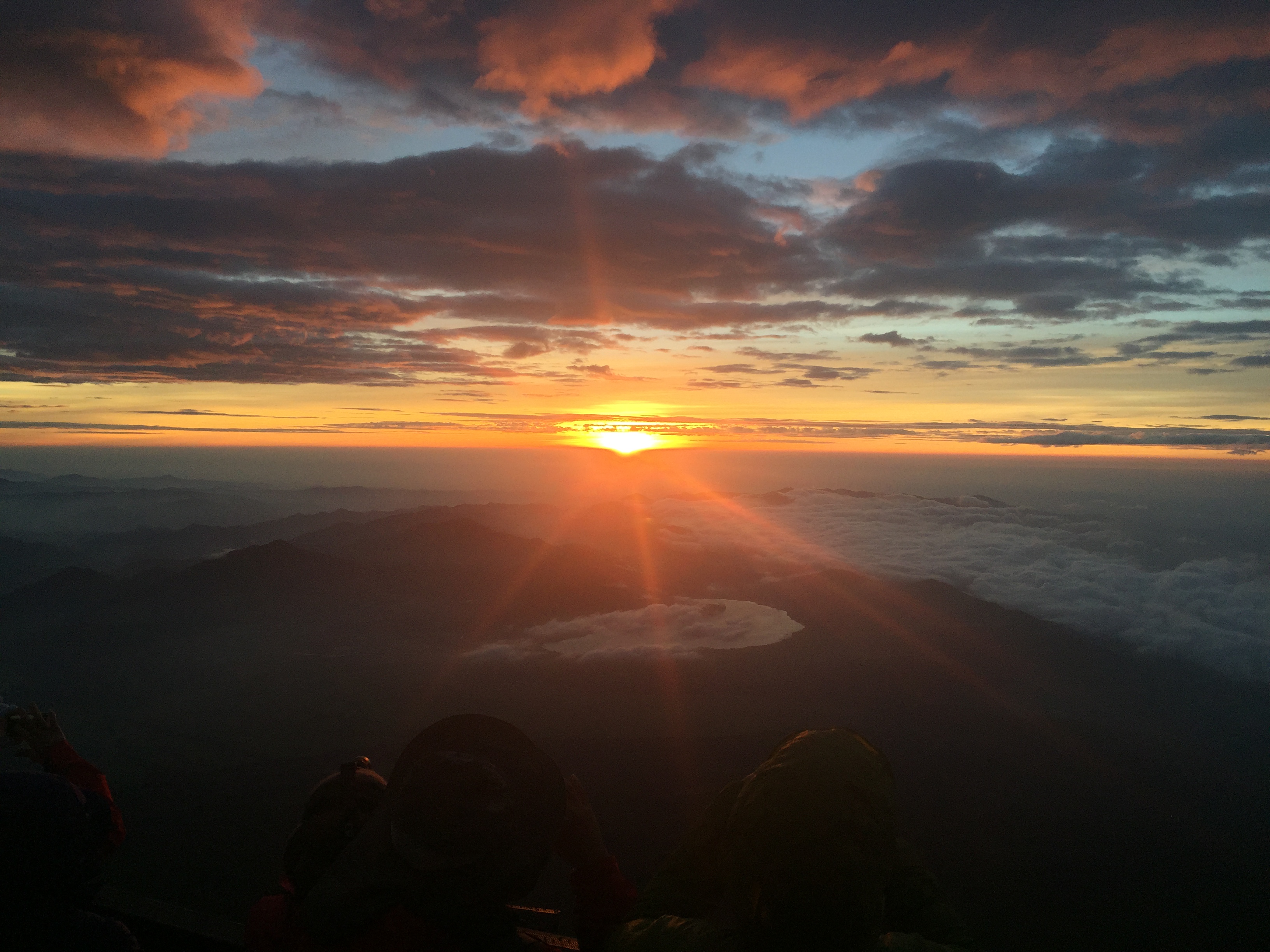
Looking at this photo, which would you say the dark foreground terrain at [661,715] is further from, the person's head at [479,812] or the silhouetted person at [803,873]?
the silhouetted person at [803,873]

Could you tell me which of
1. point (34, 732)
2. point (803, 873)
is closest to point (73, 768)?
point (34, 732)

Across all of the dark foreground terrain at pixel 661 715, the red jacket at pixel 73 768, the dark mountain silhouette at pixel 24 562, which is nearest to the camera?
the red jacket at pixel 73 768

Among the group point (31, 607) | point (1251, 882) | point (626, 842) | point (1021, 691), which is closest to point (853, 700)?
point (1021, 691)

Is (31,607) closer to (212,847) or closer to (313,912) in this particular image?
(212,847)

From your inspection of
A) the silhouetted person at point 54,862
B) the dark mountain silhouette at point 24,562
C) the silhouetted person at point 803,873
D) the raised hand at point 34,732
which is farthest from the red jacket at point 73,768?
the dark mountain silhouette at point 24,562

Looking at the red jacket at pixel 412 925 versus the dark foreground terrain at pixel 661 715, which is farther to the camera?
the dark foreground terrain at pixel 661 715

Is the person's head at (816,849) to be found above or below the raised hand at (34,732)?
above

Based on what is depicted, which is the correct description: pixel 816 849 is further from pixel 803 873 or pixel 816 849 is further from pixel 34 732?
pixel 34 732

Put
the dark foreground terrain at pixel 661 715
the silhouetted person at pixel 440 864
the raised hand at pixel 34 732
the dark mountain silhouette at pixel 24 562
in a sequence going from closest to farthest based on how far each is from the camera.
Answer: the silhouetted person at pixel 440 864
the raised hand at pixel 34 732
the dark foreground terrain at pixel 661 715
the dark mountain silhouette at pixel 24 562
